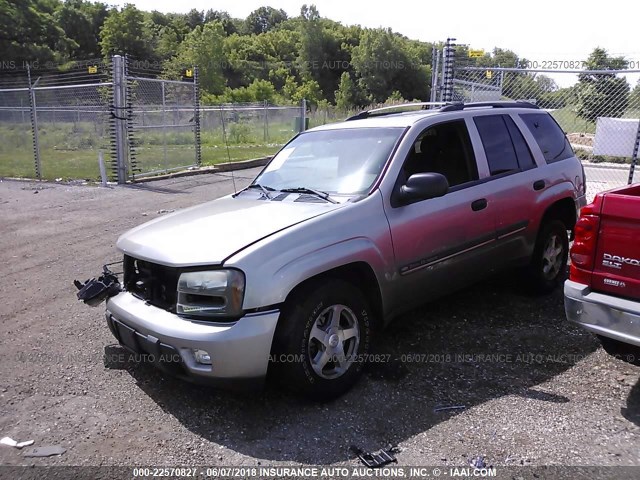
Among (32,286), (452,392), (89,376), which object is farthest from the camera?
(32,286)

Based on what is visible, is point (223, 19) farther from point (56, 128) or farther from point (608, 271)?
point (608, 271)

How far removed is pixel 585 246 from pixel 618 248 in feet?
0.71

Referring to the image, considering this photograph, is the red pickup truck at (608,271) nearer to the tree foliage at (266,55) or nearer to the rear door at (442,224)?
the rear door at (442,224)

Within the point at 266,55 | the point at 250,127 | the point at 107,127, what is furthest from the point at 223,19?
the point at 107,127

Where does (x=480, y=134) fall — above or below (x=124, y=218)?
above

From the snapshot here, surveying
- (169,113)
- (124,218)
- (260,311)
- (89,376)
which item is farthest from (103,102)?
(260,311)

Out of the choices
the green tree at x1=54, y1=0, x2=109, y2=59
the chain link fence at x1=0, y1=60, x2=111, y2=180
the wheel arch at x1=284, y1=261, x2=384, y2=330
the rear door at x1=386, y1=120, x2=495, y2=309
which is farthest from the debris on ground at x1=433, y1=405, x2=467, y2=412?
the green tree at x1=54, y1=0, x2=109, y2=59

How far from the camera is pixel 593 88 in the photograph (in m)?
16.5

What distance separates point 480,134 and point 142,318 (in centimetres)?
326

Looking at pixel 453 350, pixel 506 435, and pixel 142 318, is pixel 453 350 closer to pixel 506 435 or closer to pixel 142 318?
pixel 506 435

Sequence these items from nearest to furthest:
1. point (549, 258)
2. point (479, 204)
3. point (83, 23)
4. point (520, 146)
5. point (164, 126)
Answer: point (479, 204) → point (520, 146) → point (549, 258) → point (164, 126) → point (83, 23)

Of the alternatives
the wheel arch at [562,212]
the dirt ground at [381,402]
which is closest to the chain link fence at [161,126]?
the dirt ground at [381,402]

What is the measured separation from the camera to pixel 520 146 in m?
5.16

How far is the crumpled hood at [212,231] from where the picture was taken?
10.8 feet
